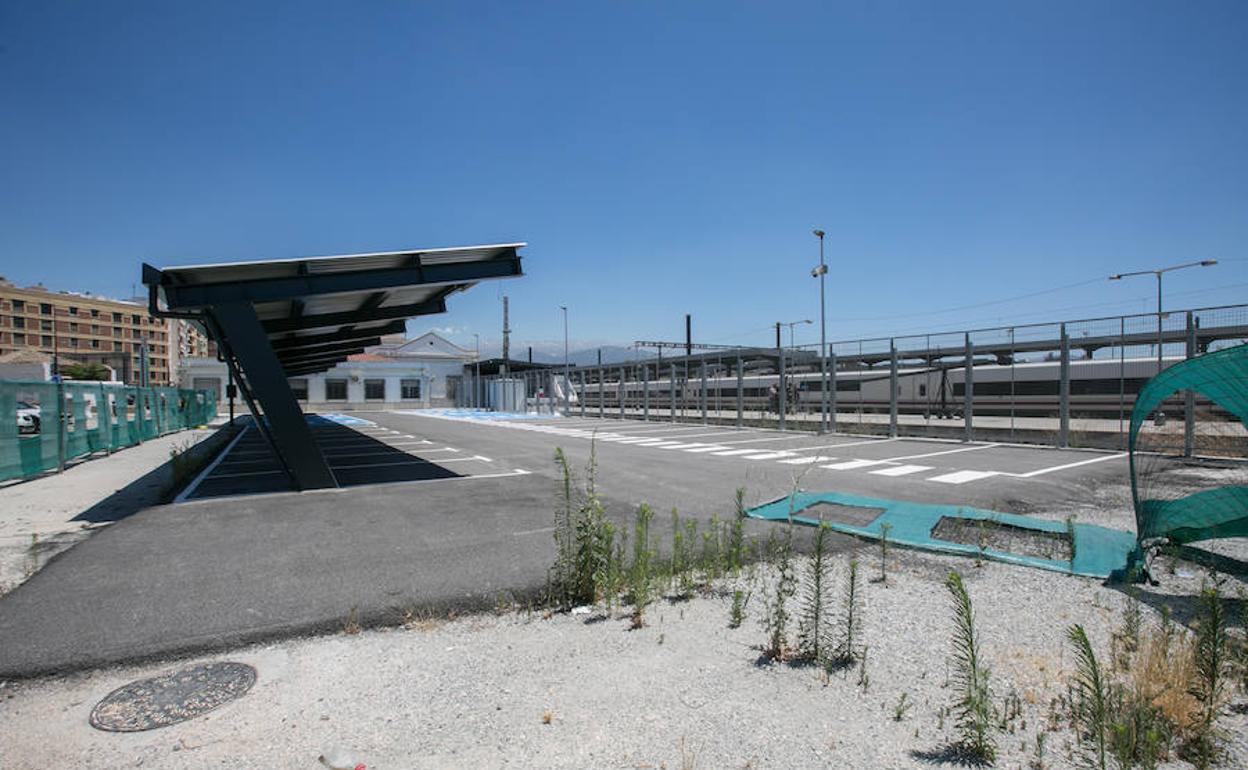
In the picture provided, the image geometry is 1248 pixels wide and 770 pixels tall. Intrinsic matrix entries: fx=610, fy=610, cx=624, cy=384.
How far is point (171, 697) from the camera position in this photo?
3.56 metres

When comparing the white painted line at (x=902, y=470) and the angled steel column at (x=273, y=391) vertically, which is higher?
the angled steel column at (x=273, y=391)

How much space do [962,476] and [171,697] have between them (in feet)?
41.5

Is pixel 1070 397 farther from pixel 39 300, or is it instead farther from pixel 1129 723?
pixel 39 300

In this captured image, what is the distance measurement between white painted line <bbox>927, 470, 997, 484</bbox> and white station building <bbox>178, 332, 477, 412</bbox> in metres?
52.0

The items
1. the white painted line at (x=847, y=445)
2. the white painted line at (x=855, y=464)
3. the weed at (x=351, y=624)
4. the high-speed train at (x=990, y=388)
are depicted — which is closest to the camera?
the weed at (x=351, y=624)

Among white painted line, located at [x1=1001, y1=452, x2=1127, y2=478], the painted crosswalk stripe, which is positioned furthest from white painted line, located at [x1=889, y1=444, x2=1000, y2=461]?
white painted line, located at [x1=1001, y1=452, x2=1127, y2=478]

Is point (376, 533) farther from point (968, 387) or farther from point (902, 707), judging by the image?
point (968, 387)

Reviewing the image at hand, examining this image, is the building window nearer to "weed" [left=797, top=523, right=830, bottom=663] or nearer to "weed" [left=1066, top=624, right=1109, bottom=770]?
"weed" [left=797, top=523, right=830, bottom=663]

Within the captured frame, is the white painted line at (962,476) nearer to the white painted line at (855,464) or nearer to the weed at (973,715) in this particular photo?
the white painted line at (855,464)

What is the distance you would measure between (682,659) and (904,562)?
131 inches

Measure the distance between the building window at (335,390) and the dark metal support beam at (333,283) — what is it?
2068 inches

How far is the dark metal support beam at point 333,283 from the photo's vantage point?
936 cm

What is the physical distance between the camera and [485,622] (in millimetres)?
4688

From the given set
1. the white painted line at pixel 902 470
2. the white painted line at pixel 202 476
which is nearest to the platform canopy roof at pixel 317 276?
the white painted line at pixel 202 476
